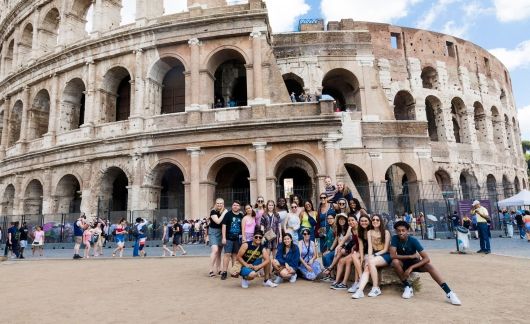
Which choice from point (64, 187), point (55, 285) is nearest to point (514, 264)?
point (55, 285)

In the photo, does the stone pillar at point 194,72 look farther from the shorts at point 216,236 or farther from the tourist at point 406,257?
the tourist at point 406,257

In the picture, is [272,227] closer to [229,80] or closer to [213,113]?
[213,113]

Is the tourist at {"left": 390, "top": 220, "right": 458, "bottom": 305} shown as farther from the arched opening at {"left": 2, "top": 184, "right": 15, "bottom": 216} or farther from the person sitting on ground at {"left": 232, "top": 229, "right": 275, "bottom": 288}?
the arched opening at {"left": 2, "top": 184, "right": 15, "bottom": 216}

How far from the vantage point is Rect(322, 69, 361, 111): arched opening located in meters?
18.0

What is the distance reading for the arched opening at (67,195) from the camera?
16828 mm

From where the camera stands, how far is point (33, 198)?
18406 millimetres

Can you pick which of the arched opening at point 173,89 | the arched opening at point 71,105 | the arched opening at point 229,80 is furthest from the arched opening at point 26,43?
the arched opening at point 229,80

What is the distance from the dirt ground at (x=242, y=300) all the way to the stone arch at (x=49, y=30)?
17.2m

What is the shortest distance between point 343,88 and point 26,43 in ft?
63.6

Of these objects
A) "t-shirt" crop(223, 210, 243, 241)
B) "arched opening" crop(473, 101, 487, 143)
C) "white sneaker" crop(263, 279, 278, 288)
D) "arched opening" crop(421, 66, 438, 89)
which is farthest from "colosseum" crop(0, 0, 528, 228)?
"white sneaker" crop(263, 279, 278, 288)

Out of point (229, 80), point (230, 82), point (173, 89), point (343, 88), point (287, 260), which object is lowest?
point (287, 260)

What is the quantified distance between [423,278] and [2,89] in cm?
2521

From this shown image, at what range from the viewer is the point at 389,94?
20.3m

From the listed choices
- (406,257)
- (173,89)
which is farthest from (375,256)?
(173,89)
